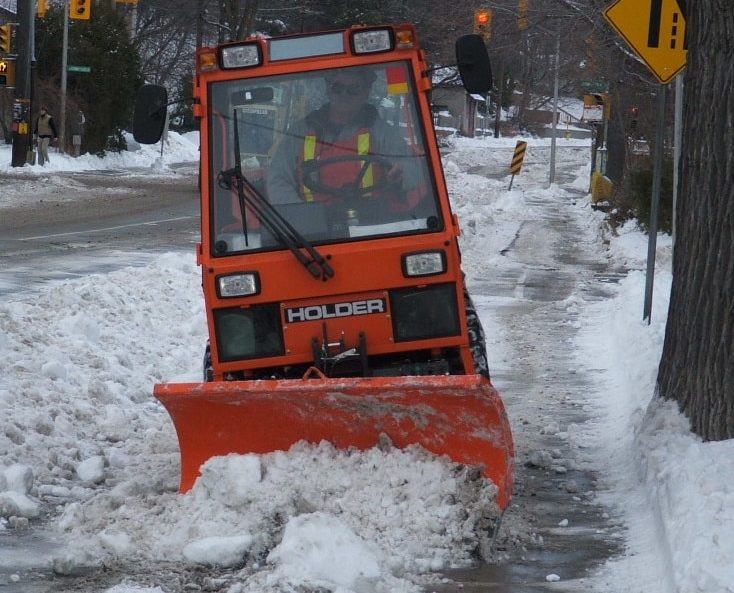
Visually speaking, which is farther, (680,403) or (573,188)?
(573,188)

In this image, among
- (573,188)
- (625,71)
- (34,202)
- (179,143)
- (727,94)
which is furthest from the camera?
(179,143)

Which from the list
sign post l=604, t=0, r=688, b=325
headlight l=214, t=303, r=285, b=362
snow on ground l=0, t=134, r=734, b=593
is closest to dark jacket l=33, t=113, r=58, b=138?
snow on ground l=0, t=134, r=734, b=593

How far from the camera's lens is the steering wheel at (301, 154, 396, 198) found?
21.6 feet

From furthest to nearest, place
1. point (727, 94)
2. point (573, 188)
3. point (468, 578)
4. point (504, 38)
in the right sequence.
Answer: point (573, 188) < point (504, 38) < point (727, 94) < point (468, 578)

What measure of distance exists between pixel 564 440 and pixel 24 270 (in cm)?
795

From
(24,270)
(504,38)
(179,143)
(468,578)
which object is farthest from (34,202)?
(179,143)

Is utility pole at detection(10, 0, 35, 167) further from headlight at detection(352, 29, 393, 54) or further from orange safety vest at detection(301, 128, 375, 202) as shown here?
orange safety vest at detection(301, 128, 375, 202)

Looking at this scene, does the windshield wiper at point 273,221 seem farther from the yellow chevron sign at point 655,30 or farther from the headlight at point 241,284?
the yellow chevron sign at point 655,30

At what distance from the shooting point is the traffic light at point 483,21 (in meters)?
22.4

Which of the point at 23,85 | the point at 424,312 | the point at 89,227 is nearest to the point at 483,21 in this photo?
the point at 89,227

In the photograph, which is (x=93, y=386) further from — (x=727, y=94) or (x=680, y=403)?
(x=727, y=94)

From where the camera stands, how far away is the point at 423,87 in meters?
6.66

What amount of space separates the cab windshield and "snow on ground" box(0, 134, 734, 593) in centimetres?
125

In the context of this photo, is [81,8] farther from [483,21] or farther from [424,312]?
[424,312]
